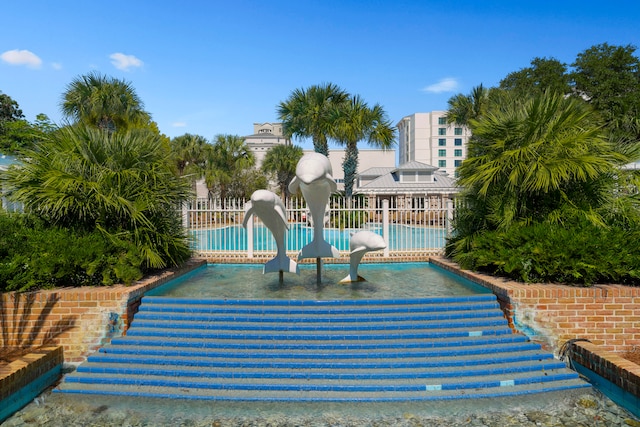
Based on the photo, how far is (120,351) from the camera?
5.14m

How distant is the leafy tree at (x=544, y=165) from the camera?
664cm

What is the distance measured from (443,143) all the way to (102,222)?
64122 mm

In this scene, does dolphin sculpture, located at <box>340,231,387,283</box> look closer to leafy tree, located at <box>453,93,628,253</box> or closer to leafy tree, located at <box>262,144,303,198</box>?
leafy tree, located at <box>453,93,628,253</box>

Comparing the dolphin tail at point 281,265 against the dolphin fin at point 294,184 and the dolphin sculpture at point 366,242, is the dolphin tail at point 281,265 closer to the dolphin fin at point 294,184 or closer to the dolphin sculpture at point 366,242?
the dolphin sculpture at point 366,242

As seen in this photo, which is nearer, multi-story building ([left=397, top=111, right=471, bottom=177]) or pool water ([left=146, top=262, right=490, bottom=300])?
pool water ([left=146, top=262, right=490, bottom=300])

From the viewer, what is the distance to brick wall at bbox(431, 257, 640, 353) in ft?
18.2

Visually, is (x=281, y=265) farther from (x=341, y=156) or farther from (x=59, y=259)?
(x=341, y=156)

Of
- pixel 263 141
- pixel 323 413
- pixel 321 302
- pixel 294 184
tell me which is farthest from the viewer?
pixel 263 141

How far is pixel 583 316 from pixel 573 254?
3.07 ft

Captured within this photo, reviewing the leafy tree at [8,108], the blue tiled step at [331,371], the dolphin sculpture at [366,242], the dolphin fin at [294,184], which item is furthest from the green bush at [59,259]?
the leafy tree at [8,108]

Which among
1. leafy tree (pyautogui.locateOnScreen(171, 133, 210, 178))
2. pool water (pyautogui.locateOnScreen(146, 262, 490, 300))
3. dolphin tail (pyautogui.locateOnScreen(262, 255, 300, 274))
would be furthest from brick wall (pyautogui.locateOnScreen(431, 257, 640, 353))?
leafy tree (pyautogui.locateOnScreen(171, 133, 210, 178))

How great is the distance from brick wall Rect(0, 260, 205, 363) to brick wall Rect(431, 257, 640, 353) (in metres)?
5.74

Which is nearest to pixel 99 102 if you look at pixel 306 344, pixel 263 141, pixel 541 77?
pixel 306 344

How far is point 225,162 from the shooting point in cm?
3581
